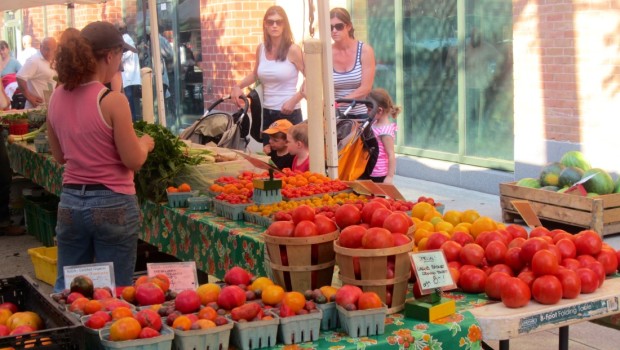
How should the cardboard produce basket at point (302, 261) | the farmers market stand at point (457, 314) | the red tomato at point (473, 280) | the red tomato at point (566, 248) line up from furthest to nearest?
the red tomato at point (566, 248), the red tomato at point (473, 280), the cardboard produce basket at point (302, 261), the farmers market stand at point (457, 314)

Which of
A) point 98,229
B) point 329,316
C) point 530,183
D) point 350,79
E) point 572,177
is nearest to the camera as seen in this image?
point 329,316

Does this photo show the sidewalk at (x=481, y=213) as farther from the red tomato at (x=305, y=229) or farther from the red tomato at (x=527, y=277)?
the red tomato at (x=305, y=229)

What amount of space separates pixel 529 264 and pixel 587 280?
22 cm

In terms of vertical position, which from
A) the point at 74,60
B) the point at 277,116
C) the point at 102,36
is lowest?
the point at 277,116

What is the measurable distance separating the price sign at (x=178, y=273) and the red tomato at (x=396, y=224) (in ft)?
2.54

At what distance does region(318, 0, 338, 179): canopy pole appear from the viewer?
5934 millimetres

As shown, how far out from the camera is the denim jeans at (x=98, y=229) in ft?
14.6

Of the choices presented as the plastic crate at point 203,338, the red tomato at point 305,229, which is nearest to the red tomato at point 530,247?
the red tomato at point 305,229

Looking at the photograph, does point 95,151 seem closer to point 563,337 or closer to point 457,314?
point 457,314

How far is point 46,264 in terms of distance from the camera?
7336mm

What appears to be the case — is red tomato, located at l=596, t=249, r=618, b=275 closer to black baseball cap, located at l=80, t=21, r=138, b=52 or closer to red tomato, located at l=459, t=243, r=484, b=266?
red tomato, located at l=459, t=243, r=484, b=266

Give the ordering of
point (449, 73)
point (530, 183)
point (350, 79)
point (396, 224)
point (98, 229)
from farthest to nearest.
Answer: point (449, 73) → point (350, 79) → point (530, 183) → point (98, 229) → point (396, 224)

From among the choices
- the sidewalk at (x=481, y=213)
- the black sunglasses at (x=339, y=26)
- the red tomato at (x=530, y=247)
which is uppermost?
the black sunglasses at (x=339, y=26)

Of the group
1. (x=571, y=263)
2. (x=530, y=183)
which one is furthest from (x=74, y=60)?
(x=530, y=183)
